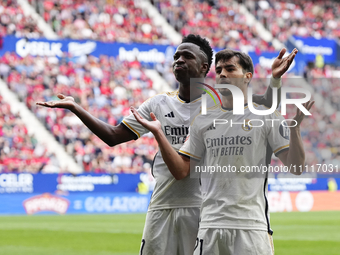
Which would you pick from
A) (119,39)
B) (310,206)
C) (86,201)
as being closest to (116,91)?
(119,39)

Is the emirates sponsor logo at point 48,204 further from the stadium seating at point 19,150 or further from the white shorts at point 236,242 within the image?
the white shorts at point 236,242

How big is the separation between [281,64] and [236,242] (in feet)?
3.65

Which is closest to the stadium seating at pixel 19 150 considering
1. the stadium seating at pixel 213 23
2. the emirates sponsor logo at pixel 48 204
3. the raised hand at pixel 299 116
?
the emirates sponsor logo at pixel 48 204

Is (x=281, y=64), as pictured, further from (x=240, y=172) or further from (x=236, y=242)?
(x=236, y=242)

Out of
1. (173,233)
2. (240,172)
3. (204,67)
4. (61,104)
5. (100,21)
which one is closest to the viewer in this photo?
(240,172)

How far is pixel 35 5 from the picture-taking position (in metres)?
25.4

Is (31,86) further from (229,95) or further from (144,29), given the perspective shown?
(229,95)

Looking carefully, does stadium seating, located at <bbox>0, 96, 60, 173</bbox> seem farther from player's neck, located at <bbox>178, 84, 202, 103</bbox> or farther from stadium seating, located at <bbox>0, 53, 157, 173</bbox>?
player's neck, located at <bbox>178, 84, 202, 103</bbox>

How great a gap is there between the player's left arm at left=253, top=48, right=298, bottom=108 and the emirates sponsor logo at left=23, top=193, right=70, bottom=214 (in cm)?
1451

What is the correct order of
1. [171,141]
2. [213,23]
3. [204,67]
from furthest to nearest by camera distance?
[213,23] < [204,67] < [171,141]

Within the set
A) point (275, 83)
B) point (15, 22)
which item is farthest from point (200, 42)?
point (15, 22)

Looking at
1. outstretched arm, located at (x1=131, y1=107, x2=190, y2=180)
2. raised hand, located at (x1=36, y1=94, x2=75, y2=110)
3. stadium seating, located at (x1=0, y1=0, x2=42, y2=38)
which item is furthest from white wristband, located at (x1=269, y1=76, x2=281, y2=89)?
stadium seating, located at (x1=0, y1=0, x2=42, y2=38)

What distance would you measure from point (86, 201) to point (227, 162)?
579 inches

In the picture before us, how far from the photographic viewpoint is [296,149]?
3176 millimetres
